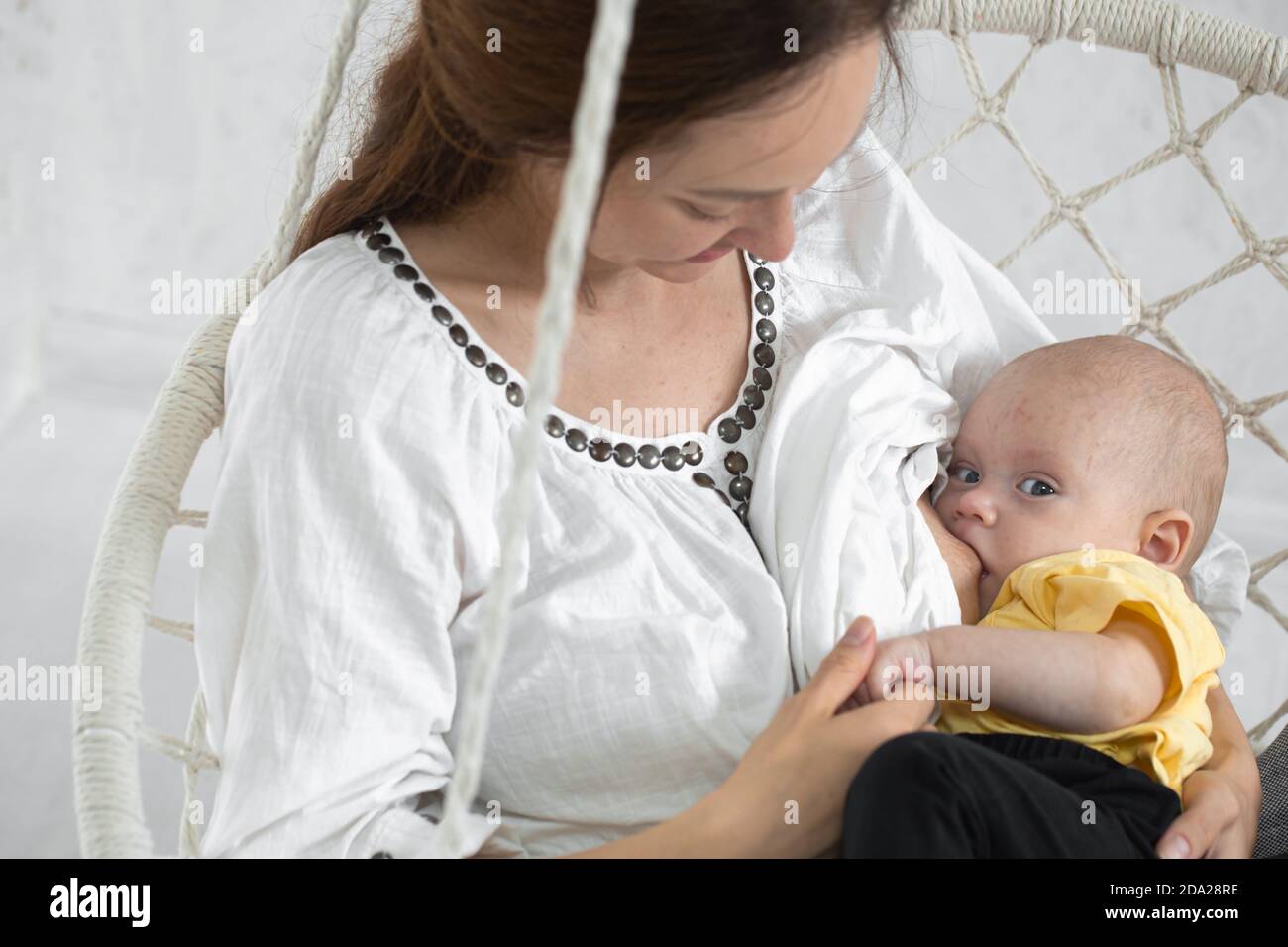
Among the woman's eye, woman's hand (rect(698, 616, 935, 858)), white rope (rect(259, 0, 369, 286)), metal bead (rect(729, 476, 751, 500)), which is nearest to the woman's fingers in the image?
woman's hand (rect(698, 616, 935, 858))

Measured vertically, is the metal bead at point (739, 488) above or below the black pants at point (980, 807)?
above

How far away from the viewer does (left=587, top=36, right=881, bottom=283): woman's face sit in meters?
0.76

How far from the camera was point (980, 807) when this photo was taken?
0.76m

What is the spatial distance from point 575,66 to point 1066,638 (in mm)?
446

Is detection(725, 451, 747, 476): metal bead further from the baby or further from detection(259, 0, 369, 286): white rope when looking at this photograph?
detection(259, 0, 369, 286): white rope

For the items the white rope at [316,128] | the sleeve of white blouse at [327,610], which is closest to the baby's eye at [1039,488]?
the sleeve of white blouse at [327,610]

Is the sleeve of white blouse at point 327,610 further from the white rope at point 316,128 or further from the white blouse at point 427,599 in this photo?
the white rope at point 316,128

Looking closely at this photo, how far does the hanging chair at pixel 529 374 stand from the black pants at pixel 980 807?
0.71 ft

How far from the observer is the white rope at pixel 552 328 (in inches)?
20.4

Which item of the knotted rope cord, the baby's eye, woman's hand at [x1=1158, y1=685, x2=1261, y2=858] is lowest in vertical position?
woman's hand at [x1=1158, y1=685, x2=1261, y2=858]

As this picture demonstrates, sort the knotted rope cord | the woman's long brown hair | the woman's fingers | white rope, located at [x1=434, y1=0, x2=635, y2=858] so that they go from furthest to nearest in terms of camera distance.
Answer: the knotted rope cord < the woman's fingers < the woman's long brown hair < white rope, located at [x1=434, y1=0, x2=635, y2=858]

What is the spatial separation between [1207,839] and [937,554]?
0.77 feet

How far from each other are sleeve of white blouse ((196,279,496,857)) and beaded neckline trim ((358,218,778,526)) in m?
0.06

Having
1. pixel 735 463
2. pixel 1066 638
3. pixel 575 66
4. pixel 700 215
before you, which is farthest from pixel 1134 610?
pixel 575 66
